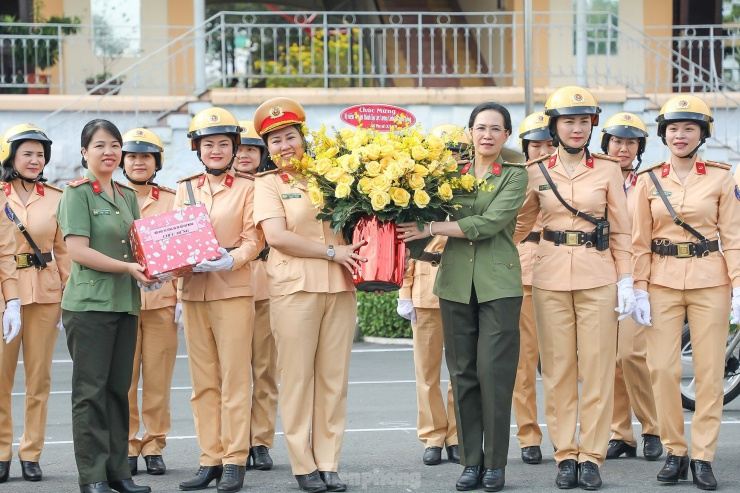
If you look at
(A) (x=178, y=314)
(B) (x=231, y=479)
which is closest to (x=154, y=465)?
(B) (x=231, y=479)

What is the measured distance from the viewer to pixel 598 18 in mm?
21109

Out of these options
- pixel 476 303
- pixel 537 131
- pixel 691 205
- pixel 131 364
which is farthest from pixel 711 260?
pixel 131 364

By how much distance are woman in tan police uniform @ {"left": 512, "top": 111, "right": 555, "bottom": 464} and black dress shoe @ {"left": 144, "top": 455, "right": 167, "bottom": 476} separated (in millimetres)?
2314

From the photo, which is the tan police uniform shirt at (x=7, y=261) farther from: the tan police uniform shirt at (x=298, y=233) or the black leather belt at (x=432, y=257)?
the black leather belt at (x=432, y=257)

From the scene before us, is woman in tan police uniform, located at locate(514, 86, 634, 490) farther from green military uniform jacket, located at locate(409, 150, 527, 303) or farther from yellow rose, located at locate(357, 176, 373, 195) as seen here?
yellow rose, located at locate(357, 176, 373, 195)

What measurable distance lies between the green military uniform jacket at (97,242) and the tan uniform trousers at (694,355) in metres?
3.06

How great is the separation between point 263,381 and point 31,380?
1461 mm

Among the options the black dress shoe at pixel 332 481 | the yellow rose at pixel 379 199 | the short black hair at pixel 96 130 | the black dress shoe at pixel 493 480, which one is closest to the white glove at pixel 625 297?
the black dress shoe at pixel 493 480

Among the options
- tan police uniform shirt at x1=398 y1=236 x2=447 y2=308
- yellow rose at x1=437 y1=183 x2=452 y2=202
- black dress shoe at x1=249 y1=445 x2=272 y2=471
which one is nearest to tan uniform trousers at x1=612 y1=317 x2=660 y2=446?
tan police uniform shirt at x1=398 y1=236 x2=447 y2=308

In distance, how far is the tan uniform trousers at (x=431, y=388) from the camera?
851 centimetres

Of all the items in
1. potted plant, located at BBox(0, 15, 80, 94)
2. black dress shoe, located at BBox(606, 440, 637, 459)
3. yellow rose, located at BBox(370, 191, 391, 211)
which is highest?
potted plant, located at BBox(0, 15, 80, 94)

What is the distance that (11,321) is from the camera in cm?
782

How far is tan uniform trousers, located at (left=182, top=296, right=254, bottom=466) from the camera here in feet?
25.2

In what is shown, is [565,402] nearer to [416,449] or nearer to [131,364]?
[416,449]
